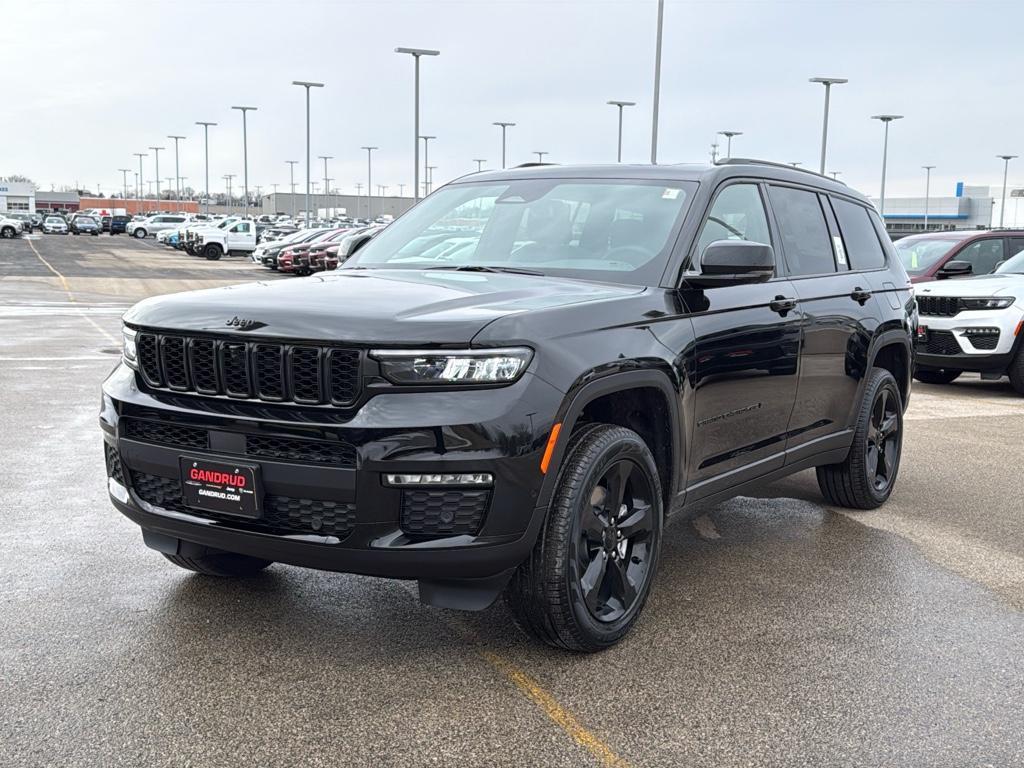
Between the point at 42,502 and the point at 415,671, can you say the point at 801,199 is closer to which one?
the point at 415,671

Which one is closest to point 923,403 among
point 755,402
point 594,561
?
point 755,402

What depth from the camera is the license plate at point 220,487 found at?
358 centimetres

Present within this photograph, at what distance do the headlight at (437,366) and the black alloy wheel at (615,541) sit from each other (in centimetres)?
69

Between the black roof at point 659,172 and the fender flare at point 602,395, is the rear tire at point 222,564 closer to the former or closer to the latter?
the fender flare at point 602,395

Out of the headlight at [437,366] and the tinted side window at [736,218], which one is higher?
the tinted side window at [736,218]

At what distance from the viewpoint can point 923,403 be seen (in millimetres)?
11281

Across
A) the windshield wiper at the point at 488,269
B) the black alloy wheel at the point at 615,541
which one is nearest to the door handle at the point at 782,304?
the windshield wiper at the point at 488,269

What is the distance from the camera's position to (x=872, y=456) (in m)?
6.46

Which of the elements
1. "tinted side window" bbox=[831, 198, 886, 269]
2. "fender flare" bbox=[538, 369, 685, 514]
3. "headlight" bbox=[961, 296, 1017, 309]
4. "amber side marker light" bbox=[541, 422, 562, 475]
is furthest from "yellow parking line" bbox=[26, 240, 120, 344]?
"amber side marker light" bbox=[541, 422, 562, 475]

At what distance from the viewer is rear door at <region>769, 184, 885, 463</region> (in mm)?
5426

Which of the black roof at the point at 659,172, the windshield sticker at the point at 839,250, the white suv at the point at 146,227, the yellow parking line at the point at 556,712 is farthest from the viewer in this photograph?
the white suv at the point at 146,227

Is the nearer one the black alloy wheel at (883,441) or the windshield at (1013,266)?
the black alloy wheel at (883,441)

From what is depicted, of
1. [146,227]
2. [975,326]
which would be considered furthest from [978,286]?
[146,227]

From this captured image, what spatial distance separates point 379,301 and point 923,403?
884cm
